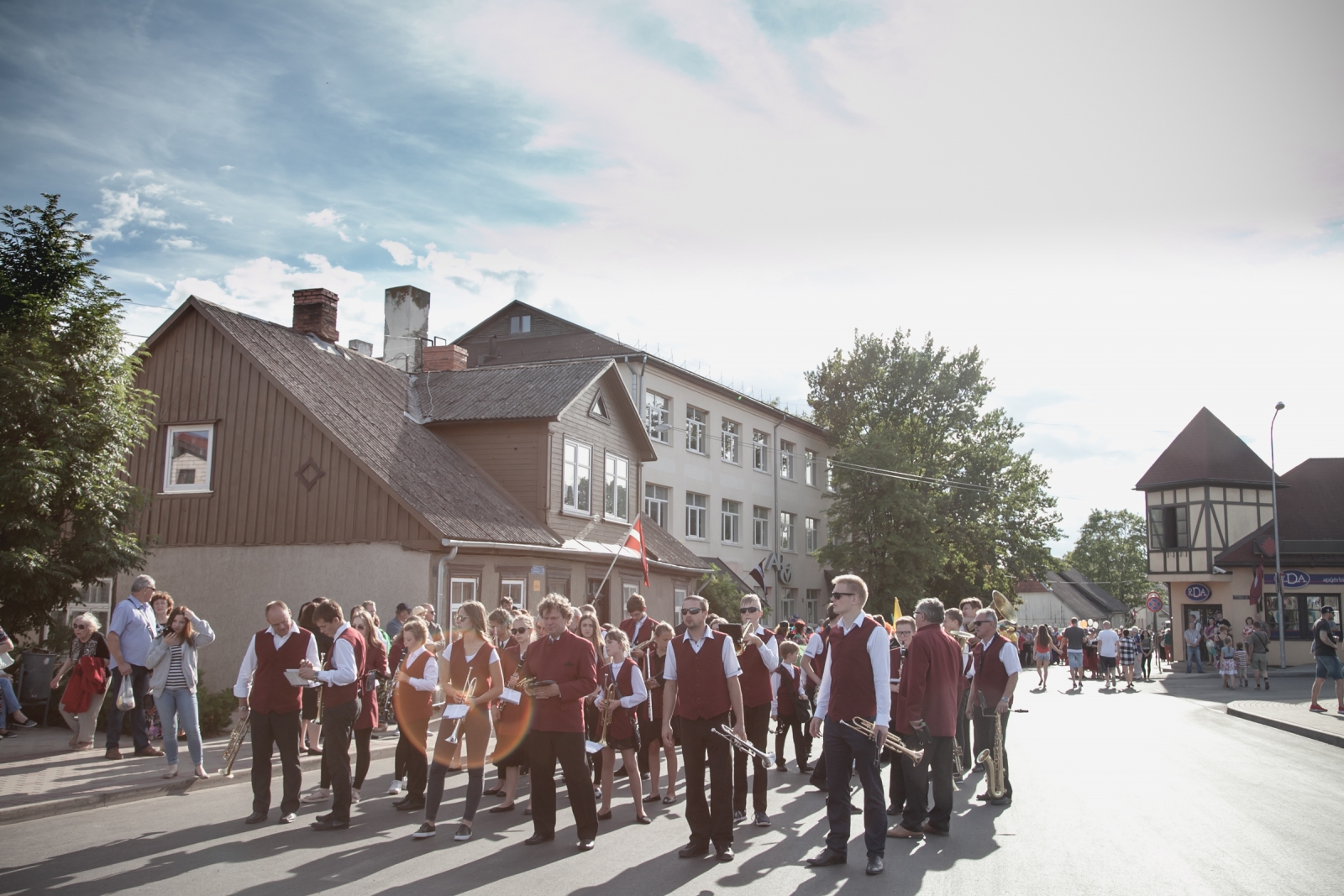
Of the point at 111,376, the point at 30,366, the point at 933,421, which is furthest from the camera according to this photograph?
the point at 933,421

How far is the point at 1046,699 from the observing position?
25.5 metres

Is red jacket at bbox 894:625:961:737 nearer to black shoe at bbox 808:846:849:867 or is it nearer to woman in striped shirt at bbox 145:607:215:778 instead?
black shoe at bbox 808:846:849:867

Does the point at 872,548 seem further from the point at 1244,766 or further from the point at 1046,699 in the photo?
the point at 1244,766

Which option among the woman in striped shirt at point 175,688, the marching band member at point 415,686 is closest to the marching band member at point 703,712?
the marching band member at point 415,686

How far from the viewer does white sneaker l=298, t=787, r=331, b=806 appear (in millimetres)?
9938

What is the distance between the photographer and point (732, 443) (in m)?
42.0

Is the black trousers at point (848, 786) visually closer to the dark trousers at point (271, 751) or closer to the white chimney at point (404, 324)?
the dark trousers at point (271, 751)

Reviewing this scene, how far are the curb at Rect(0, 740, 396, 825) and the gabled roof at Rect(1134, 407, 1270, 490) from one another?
4348 centimetres

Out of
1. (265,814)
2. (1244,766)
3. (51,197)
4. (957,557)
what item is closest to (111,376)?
(51,197)

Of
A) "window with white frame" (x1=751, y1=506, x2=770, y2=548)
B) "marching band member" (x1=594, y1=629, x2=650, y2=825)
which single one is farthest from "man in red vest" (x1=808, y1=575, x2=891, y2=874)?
"window with white frame" (x1=751, y1=506, x2=770, y2=548)

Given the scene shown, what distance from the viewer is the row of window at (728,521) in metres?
36.9

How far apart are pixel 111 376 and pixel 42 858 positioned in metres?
9.36

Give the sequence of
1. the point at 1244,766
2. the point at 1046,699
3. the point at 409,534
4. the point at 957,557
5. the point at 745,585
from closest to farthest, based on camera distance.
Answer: the point at 1244,766 < the point at 409,534 < the point at 1046,699 < the point at 745,585 < the point at 957,557

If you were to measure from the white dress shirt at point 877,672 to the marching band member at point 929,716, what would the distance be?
3.81 feet
